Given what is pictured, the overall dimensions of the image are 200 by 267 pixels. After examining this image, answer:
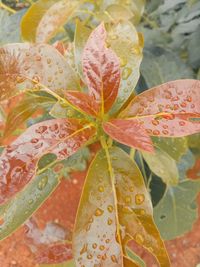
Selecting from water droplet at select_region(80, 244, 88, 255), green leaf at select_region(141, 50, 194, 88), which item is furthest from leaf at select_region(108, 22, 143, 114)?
green leaf at select_region(141, 50, 194, 88)

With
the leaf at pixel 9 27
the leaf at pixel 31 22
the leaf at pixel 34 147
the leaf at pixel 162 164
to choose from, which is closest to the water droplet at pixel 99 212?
the leaf at pixel 34 147

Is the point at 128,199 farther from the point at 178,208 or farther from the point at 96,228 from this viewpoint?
the point at 178,208

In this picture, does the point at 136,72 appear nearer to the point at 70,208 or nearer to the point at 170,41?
the point at 170,41

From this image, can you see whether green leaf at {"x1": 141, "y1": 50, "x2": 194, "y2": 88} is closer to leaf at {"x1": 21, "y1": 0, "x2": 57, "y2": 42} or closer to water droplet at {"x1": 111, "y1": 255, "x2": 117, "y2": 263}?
leaf at {"x1": 21, "y1": 0, "x2": 57, "y2": 42}

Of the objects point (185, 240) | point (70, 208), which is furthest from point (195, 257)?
point (70, 208)

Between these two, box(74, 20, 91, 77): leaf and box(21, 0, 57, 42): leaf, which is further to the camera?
box(21, 0, 57, 42): leaf
